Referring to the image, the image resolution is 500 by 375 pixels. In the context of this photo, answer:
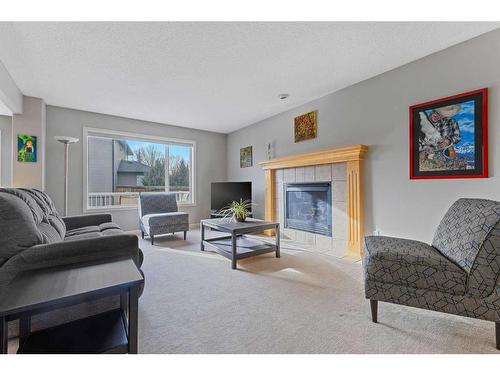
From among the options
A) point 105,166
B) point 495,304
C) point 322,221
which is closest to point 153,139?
point 105,166

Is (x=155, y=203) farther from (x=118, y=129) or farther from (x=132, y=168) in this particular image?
(x=118, y=129)

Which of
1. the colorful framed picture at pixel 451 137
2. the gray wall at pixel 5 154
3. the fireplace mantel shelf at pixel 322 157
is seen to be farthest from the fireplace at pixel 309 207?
the gray wall at pixel 5 154

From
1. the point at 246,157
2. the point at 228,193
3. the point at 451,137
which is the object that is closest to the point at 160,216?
the point at 228,193

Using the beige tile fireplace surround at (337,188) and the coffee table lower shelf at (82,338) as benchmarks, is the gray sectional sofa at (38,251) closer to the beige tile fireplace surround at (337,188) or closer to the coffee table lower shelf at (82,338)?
the coffee table lower shelf at (82,338)

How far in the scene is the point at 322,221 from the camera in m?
3.55

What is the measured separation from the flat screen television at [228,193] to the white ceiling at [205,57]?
5.34 feet

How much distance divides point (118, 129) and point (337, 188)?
13.3ft

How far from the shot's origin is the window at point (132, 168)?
173 inches

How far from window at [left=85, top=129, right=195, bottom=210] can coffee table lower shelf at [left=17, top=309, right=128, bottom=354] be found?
354 cm

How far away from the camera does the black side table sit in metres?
0.93

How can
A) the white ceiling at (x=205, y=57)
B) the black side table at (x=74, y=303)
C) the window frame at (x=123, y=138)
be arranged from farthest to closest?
the window frame at (x=123, y=138)
the white ceiling at (x=205, y=57)
the black side table at (x=74, y=303)

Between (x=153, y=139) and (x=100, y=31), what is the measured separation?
300 cm

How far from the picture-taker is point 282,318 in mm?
1646
